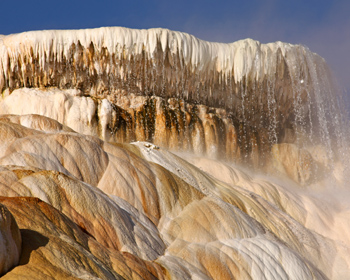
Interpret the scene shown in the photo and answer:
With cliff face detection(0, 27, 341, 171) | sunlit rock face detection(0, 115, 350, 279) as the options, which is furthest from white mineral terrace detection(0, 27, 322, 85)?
sunlit rock face detection(0, 115, 350, 279)

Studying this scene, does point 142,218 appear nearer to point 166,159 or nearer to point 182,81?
point 166,159

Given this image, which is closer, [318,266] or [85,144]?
[85,144]

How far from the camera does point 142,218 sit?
7859 mm

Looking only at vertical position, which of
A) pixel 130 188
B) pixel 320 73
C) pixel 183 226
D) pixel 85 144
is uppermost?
pixel 320 73

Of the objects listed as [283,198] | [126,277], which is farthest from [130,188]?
[283,198]

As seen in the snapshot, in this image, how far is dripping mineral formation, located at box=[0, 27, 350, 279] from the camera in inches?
247

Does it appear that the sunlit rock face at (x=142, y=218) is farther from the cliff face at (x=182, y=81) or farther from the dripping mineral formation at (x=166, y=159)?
the cliff face at (x=182, y=81)

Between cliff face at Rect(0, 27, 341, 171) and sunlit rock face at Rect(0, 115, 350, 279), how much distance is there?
3265 millimetres

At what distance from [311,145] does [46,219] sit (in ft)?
43.3

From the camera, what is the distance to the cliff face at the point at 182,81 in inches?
545

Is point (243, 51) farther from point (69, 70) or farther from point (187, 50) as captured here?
point (69, 70)

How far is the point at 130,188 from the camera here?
328 inches

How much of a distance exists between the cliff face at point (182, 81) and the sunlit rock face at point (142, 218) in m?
3.26

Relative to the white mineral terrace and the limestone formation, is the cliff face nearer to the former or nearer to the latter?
the white mineral terrace
